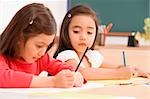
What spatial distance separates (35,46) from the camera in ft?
3.43

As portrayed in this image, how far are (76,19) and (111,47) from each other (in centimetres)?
122

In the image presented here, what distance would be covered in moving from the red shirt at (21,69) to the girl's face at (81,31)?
0.25 metres

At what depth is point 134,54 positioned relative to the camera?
2.55 m

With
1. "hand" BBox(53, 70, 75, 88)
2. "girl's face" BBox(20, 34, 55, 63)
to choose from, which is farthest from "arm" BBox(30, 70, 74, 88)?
"girl's face" BBox(20, 34, 55, 63)

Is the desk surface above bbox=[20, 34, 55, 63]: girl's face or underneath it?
underneath

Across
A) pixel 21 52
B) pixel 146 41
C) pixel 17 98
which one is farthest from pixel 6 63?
pixel 146 41

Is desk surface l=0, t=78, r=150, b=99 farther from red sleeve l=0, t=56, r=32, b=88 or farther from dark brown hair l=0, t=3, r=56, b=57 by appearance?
dark brown hair l=0, t=3, r=56, b=57

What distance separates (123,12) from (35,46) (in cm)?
196

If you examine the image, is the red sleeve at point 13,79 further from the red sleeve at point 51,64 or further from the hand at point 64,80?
the red sleeve at point 51,64

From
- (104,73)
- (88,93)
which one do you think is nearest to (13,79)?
(88,93)

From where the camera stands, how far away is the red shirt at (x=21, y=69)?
930mm

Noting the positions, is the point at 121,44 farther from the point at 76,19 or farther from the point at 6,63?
the point at 6,63

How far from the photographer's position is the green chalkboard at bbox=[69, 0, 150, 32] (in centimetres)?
284

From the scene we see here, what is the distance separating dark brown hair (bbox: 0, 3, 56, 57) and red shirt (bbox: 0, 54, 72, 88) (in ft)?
0.14
